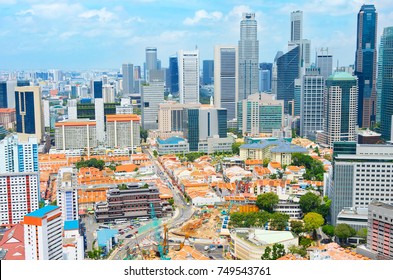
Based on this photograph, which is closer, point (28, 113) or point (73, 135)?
point (73, 135)

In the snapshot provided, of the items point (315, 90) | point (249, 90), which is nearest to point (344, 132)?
point (315, 90)

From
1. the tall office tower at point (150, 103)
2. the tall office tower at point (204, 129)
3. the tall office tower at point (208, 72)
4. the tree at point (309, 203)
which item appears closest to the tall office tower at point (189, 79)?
the tall office tower at point (208, 72)

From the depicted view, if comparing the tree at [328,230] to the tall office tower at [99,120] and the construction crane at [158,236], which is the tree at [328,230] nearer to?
the construction crane at [158,236]

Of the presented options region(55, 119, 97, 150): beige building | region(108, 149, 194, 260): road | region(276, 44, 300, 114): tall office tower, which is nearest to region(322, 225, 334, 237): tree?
region(108, 149, 194, 260): road

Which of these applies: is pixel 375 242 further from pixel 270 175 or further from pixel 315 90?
pixel 315 90

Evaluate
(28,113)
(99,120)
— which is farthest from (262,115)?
(28,113)

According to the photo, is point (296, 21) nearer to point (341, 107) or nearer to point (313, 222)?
point (313, 222)

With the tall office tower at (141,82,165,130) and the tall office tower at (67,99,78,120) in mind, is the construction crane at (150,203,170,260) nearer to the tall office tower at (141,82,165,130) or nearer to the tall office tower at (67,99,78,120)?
the tall office tower at (67,99,78,120)
